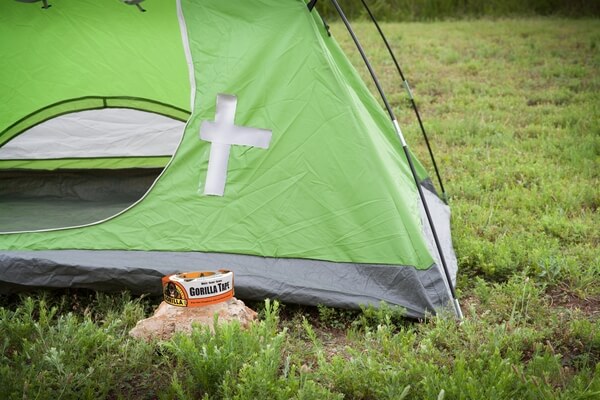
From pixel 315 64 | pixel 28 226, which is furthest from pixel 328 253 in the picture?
pixel 28 226

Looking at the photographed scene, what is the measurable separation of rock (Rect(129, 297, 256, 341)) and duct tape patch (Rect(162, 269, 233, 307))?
0.07 meters

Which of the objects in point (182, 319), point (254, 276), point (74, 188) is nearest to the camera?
point (182, 319)

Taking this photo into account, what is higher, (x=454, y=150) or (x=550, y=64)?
(x=550, y=64)

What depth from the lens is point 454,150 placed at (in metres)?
6.25

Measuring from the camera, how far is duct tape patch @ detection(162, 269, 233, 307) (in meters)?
2.92

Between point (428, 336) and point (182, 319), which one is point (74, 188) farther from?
point (428, 336)

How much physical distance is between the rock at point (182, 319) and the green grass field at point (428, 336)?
0.30 ft

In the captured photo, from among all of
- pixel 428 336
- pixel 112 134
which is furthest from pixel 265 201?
pixel 112 134

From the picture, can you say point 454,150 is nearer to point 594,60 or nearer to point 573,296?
point 573,296

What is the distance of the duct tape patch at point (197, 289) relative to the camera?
2916 mm

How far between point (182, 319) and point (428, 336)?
3.67ft

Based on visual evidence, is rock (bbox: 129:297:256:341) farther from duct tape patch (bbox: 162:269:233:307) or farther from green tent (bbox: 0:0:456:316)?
green tent (bbox: 0:0:456:316)

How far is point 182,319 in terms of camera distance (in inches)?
119

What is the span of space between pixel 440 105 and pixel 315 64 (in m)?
4.54
